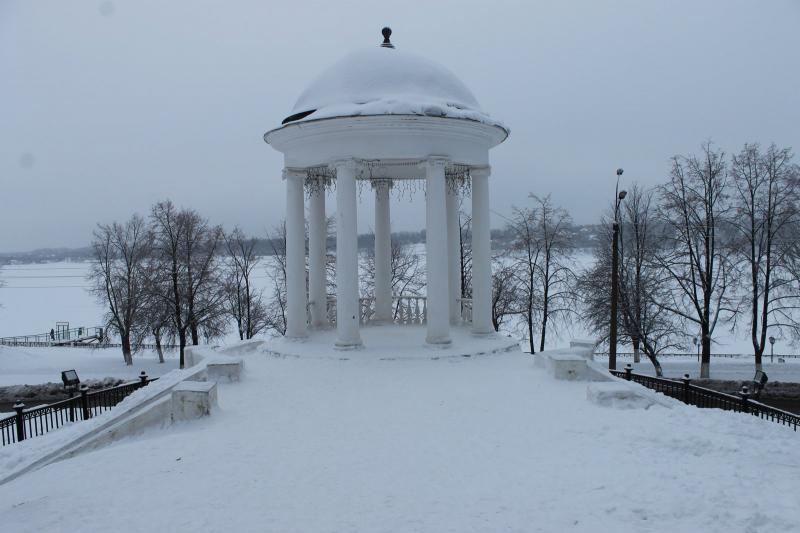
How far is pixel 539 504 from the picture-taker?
5770mm

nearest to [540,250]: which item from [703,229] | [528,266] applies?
[528,266]

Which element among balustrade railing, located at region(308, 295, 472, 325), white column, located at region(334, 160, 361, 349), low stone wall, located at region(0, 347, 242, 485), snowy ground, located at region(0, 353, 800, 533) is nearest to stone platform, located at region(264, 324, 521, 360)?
white column, located at region(334, 160, 361, 349)

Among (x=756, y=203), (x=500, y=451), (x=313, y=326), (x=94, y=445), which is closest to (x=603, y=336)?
(x=756, y=203)

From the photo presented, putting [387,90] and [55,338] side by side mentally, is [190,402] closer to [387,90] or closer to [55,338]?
[387,90]

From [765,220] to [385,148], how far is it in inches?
800

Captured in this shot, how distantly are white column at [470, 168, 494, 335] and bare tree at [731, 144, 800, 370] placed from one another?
16260 millimetres

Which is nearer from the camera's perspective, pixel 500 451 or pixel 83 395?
pixel 500 451

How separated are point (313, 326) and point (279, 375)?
5.08 meters

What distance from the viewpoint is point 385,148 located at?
530 inches

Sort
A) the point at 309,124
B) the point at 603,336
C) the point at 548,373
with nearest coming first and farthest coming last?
the point at 548,373, the point at 309,124, the point at 603,336

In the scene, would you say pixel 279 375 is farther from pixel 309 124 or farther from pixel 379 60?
pixel 379 60

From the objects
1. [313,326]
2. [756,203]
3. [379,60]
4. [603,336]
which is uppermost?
[379,60]

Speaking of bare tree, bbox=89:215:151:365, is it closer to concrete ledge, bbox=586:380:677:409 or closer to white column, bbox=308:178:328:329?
white column, bbox=308:178:328:329

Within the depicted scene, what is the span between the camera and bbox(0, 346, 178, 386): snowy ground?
3012 centimetres
